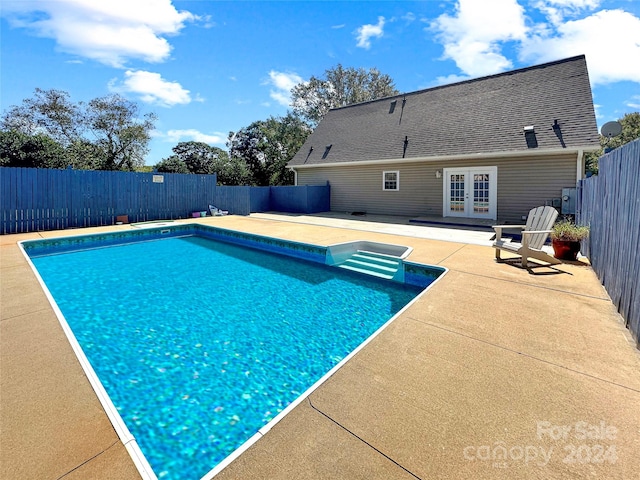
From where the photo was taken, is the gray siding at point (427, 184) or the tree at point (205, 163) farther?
the tree at point (205, 163)

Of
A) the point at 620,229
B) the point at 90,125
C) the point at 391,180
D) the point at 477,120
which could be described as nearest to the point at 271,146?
the point at 90,125

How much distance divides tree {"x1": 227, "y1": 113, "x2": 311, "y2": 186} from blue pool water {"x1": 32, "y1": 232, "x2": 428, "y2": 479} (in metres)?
19.1

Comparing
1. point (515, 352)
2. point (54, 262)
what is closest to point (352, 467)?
point (515, 352)

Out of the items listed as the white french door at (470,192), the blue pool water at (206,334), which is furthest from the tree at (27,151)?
the white french door at (470,192)

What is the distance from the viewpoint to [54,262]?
752 centimetres

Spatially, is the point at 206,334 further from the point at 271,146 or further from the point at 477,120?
the point at 271,146

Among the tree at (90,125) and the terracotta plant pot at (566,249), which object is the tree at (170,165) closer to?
the tree at (90,125)

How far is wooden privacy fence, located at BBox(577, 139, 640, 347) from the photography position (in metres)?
3.03

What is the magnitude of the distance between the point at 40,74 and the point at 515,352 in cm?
2742

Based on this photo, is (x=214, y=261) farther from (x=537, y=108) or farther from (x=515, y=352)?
(x=537, y=108)

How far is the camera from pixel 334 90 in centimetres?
2753

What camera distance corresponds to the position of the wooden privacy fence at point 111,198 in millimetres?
10047

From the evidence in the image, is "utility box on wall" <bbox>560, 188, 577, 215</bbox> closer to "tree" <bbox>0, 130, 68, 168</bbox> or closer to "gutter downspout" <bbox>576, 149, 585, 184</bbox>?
"gutter downspout" <bbox>576, 149, 585, 184</bbox>

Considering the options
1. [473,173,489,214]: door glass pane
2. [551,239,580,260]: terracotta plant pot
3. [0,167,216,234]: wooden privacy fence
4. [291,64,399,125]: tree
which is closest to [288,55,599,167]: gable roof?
[473,173,489,214]: door glass pane
